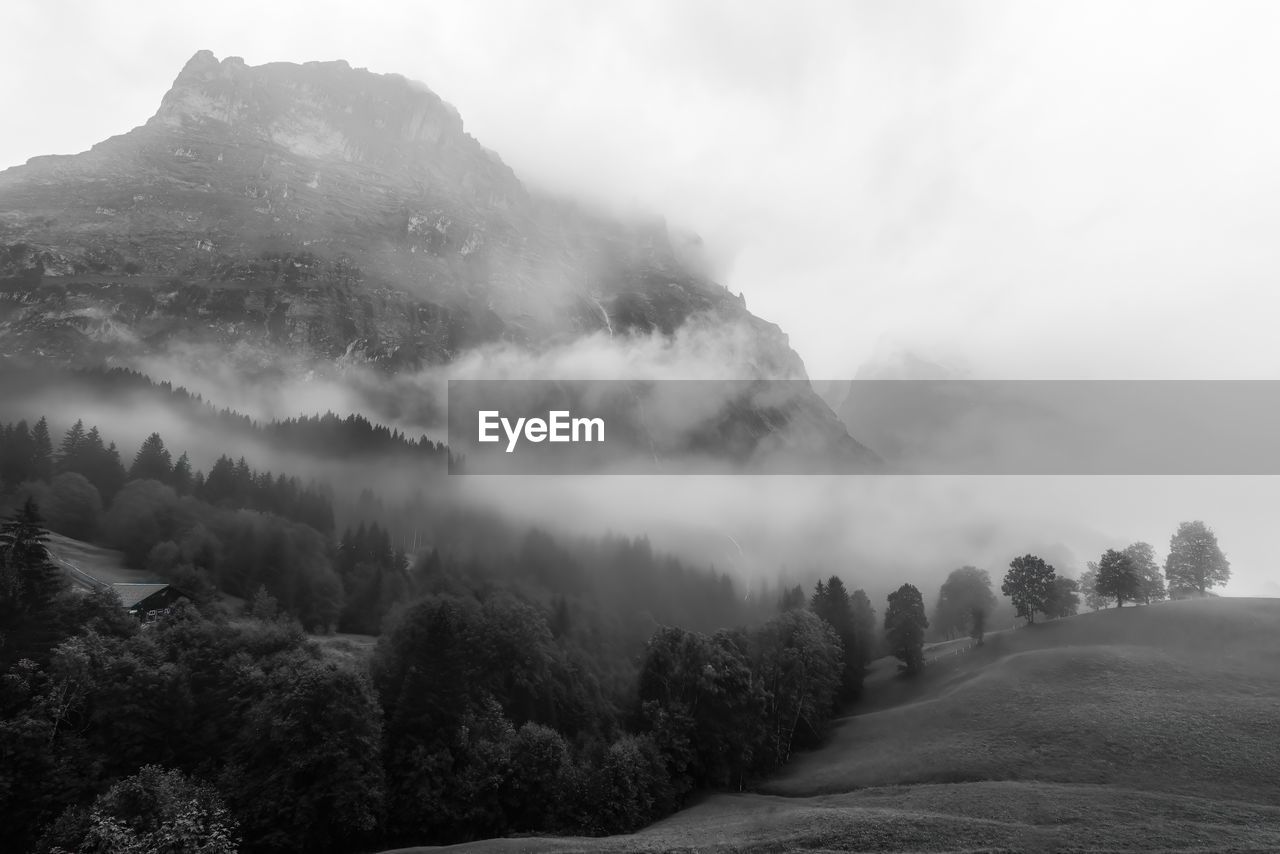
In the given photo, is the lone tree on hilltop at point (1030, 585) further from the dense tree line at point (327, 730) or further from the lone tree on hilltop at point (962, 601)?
the dense tree line at point (327, 730)

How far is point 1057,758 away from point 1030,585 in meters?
64.1

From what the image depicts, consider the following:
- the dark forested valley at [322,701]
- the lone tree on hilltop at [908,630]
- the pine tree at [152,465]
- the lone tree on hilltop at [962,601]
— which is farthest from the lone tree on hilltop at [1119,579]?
the pine tree at [152,465]

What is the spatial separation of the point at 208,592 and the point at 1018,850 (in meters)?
116

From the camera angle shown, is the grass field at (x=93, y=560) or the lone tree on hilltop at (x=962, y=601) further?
the lone tree on hilltop at (x=962, y=601)

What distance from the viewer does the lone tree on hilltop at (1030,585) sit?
13150cm

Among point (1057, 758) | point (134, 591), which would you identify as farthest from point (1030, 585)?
point (134, 591)

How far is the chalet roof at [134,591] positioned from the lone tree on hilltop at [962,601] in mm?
144829

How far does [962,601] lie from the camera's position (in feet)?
516

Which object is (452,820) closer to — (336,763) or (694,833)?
(336,763)

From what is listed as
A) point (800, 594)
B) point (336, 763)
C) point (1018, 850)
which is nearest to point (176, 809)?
point (336, 763)

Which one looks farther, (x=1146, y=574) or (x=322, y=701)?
(x=1146, y=574)

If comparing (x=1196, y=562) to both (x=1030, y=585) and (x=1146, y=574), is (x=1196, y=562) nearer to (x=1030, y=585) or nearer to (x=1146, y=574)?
(x=1146, y=574)

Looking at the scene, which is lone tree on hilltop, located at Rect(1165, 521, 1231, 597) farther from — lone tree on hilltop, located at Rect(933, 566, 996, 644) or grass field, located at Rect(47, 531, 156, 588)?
grass field, located at Rect(47, 531, 156, 588)

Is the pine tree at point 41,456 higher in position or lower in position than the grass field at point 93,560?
higher
